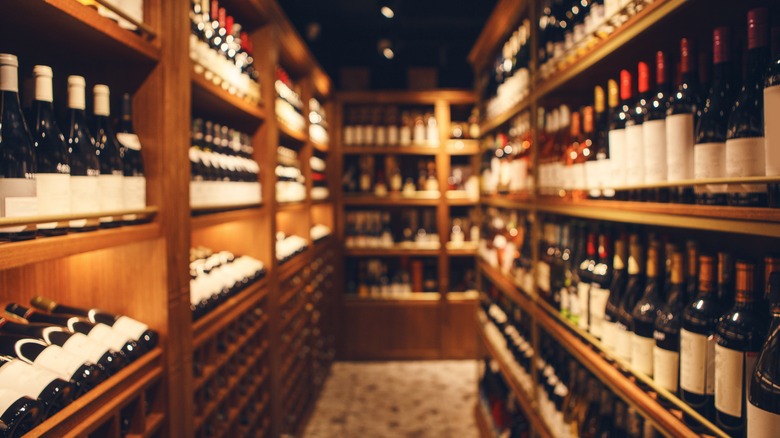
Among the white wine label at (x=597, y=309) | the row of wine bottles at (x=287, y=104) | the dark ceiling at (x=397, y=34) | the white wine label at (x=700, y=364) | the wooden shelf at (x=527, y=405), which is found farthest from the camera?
the dark ceiling at (x=397, y=34)

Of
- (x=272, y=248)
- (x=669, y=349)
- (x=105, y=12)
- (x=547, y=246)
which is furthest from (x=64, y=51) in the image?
(x=547, y=246)

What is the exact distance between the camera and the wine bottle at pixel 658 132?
1132 mm

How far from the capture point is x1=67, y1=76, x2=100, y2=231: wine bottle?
1.10m

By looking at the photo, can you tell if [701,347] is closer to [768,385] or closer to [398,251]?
Answer: [768,385]

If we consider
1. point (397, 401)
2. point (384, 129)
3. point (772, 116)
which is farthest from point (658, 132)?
point (384, 129)

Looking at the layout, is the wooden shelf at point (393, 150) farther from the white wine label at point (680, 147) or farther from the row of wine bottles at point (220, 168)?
the white wine label at point (680, 147)

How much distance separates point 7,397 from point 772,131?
140cm

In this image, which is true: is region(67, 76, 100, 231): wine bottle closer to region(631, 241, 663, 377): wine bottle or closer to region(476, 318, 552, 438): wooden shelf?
region(631, 241, 663, 377): wine bottle

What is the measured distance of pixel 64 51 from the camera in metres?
1.27

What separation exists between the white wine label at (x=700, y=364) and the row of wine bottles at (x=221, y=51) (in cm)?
161

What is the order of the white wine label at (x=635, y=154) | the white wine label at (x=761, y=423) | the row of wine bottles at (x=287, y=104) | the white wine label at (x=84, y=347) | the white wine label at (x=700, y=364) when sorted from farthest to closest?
the row of wine bottles at (x=287, y=104) < the white wine label at (x=635, y=154) < the white wine label at (x=84, y=347) < the white wine label at (x=700, y=364) < the white wine label at (x=761, y=423)

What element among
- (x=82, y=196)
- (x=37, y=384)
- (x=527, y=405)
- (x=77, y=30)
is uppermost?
(x=77, y=30)

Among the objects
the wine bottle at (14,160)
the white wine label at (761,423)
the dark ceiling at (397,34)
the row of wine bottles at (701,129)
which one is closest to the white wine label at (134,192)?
the wine bottle at (14,160)

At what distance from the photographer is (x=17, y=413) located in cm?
89
